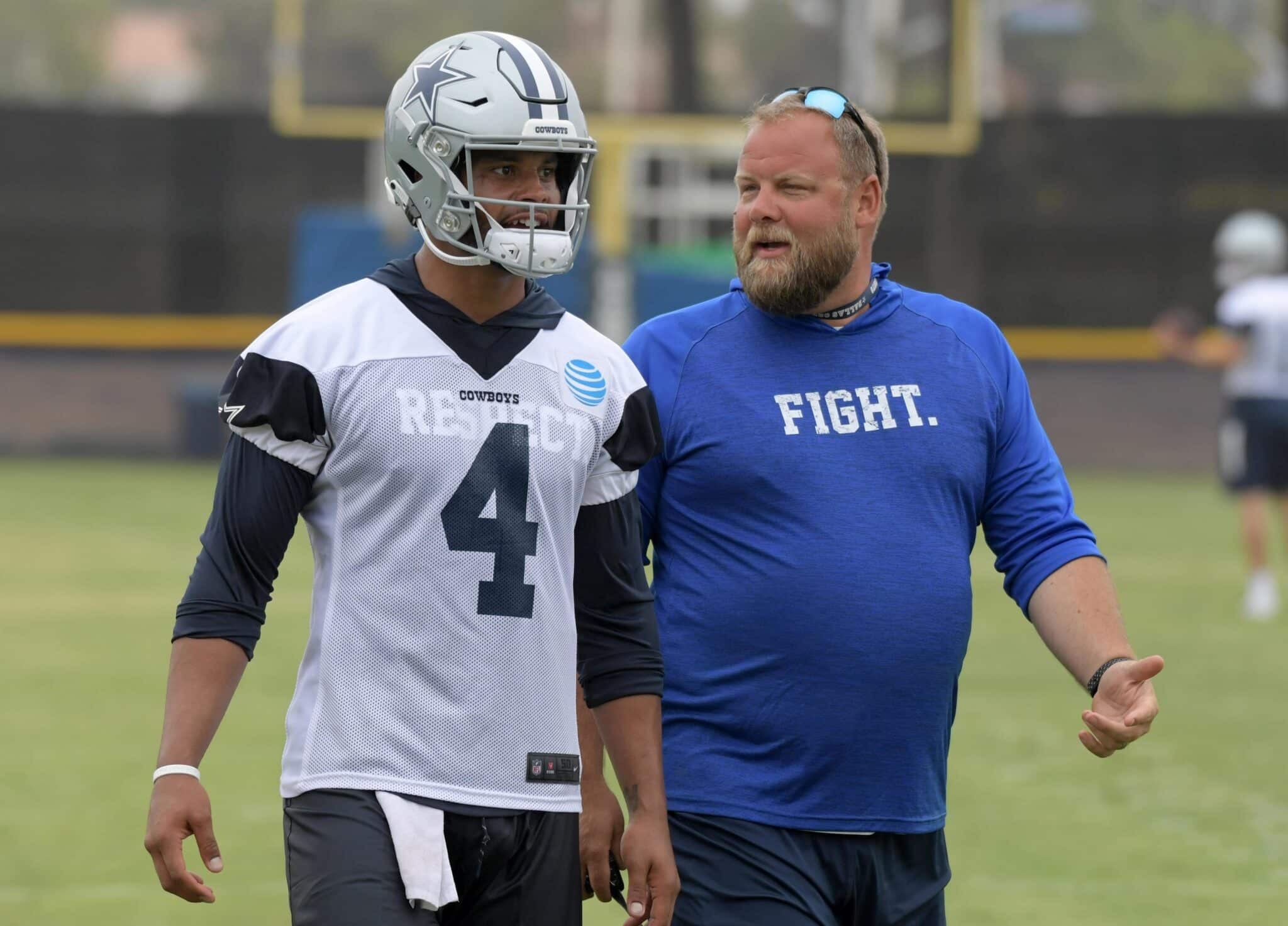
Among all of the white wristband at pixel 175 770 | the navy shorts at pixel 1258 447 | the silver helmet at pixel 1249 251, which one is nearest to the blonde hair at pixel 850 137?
the white wristband at pixel 175 770

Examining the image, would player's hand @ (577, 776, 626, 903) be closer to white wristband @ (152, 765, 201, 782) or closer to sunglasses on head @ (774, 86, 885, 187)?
white wristband @ (152, 765, 201, 782)

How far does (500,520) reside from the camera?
3186mm

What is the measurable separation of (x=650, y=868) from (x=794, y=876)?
36 centimetres

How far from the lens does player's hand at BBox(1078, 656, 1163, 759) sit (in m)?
3.51

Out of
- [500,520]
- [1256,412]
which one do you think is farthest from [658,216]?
[500,520]

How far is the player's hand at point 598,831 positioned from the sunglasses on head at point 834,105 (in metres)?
1.35

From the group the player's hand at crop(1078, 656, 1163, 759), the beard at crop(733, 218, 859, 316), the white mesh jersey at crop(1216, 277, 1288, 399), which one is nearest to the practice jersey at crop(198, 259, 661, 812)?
the beard at crop(733, 218, 859, 316)

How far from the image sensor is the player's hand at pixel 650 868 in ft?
11.1

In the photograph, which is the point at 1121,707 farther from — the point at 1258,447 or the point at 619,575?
the point at 1258,447

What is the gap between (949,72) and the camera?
66.5 feet

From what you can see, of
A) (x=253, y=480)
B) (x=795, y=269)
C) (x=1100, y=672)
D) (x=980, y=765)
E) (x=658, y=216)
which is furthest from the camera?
(x=658, y=216)

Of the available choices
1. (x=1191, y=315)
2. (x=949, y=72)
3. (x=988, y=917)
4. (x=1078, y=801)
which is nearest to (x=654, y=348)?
(x=988, y=917)

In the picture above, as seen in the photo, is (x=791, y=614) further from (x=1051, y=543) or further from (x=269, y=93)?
(x=269, y=93)

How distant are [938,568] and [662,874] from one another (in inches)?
32.1
